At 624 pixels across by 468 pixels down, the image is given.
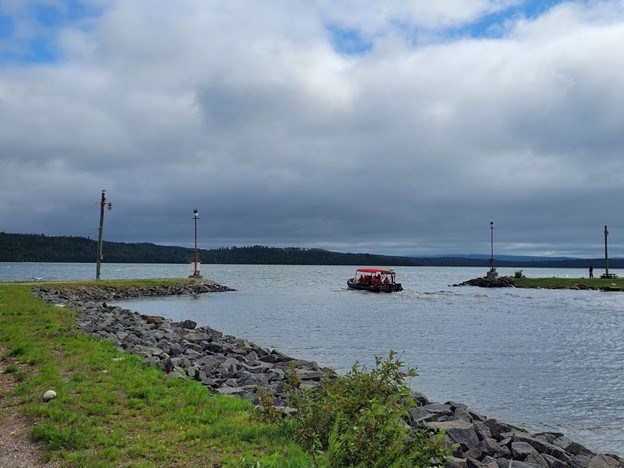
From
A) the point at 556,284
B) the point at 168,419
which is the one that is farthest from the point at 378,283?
the point at 168,419

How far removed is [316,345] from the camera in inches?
1048

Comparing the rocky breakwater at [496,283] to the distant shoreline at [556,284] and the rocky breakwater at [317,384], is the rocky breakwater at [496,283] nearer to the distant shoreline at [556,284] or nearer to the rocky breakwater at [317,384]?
the distant shoreline at [556,284]

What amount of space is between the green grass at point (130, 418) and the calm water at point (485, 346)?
8.67 meters

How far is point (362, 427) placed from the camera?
21.2 feet

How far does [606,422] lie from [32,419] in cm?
1352

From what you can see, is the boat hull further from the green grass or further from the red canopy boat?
the green grass

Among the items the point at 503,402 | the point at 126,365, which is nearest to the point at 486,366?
the point at 503,402

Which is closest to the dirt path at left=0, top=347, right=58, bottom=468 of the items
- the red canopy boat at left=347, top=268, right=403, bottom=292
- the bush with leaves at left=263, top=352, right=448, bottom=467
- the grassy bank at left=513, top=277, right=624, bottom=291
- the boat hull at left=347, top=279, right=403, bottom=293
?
the bush with leaves at left=263, top=352, right=448, bottom=467

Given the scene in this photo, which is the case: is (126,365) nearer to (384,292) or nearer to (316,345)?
(316,345)

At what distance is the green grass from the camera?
275 inches

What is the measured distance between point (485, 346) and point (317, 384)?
16751mm

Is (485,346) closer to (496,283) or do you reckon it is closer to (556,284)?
(556,284)

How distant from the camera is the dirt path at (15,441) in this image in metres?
6.97

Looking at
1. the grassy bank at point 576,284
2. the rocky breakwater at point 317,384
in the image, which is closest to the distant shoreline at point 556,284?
the grassy bank at point 576,284
